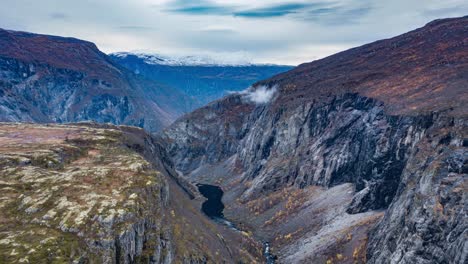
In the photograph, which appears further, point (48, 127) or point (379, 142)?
point (48, 127)

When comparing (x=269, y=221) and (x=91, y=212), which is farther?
(x=269, y=221)

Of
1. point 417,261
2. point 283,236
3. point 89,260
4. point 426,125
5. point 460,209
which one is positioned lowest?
point 283,236

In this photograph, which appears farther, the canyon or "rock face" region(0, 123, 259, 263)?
the canyon

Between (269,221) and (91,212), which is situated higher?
(91,212)

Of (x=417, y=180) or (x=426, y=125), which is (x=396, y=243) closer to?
(x=417, y=180)

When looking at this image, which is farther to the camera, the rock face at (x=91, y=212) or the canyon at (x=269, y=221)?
the canyon at (x=269, y=221)

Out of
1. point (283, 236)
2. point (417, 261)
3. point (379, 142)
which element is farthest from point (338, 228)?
point (417, 261)

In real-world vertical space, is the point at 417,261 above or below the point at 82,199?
below

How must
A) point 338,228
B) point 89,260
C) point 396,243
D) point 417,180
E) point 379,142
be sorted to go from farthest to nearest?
point 379,142 → point 338,228 → point 417,180 → point 396,243 → point 89,260
